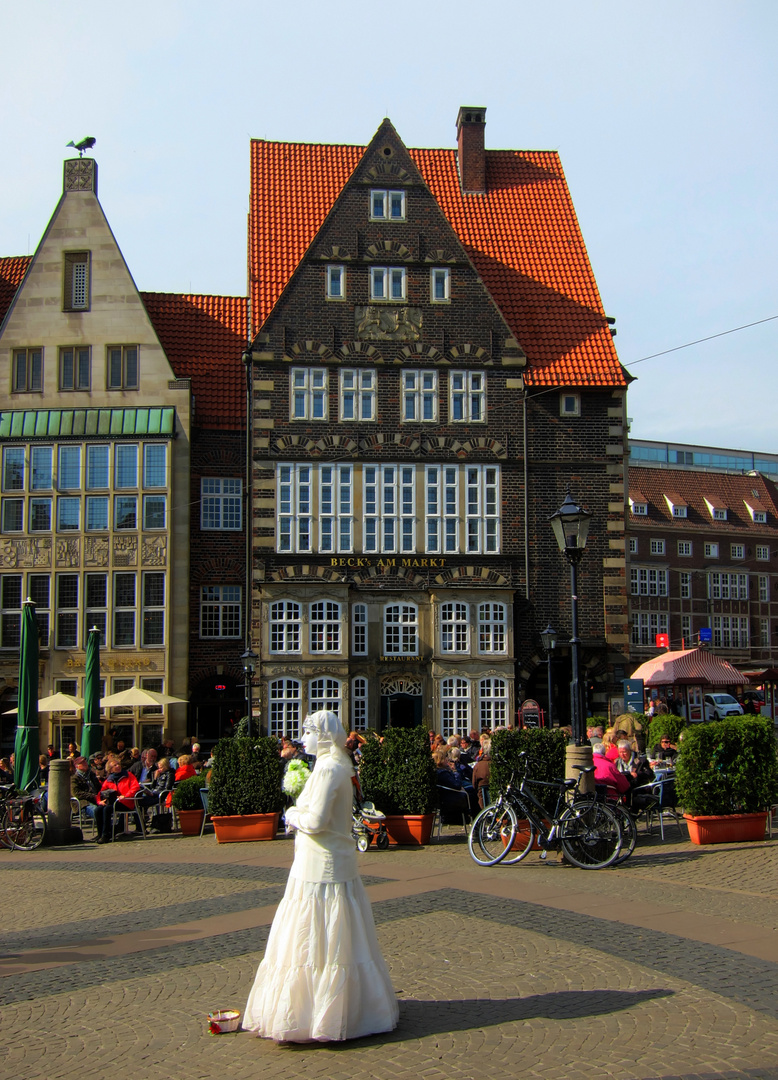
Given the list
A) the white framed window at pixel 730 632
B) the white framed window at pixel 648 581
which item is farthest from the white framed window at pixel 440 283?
the white framed window at pixel 730 632

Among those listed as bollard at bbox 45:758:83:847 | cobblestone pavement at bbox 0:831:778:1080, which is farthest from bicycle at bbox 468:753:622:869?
bollard at bbox 45:758:83:847

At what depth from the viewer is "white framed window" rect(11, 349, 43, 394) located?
1281 inches

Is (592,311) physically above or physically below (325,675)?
above

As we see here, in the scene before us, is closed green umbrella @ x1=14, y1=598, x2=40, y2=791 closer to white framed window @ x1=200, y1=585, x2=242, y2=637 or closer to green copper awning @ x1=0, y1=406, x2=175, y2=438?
white framed window @ x1=200, y1=585, x2=242, y2=637

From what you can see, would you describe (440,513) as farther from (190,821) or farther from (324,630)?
(190,821)

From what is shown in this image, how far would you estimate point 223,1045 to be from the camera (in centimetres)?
678

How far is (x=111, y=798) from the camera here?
1817cm

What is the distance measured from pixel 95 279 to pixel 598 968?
2863cm

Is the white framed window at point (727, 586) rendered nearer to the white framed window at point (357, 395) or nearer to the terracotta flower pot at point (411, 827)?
the white framed window at point (357, 395)

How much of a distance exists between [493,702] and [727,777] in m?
16.3

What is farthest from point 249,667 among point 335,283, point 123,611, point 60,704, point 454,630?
point 335,283

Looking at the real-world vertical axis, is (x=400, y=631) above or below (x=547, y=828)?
above

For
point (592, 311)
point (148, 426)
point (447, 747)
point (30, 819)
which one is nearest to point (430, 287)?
point (592, 311)

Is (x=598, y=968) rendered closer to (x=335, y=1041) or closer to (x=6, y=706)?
(x=335, y=1041)
